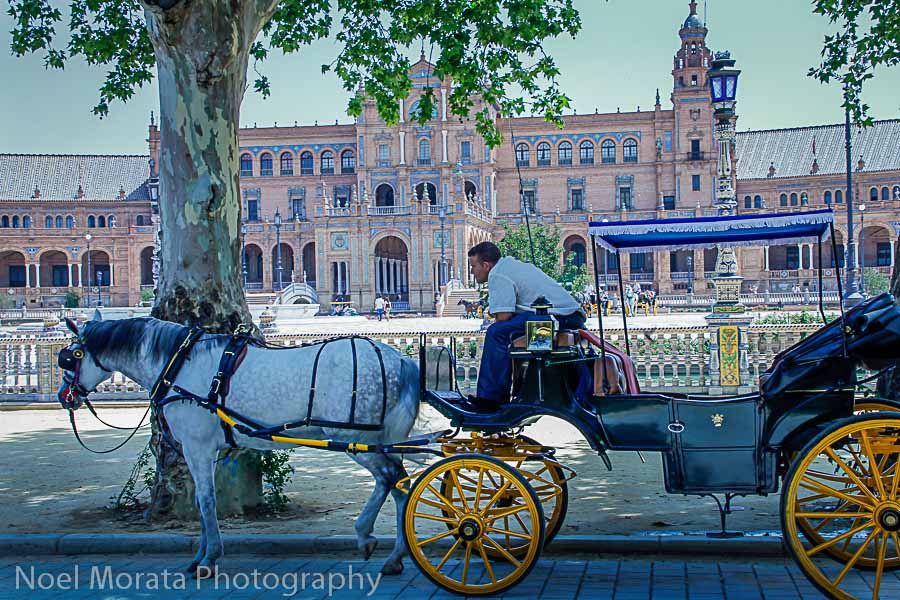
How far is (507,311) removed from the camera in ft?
19.2

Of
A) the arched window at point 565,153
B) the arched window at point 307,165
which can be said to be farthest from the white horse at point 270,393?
the arched window at point 307,165

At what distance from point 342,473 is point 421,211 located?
172 ft

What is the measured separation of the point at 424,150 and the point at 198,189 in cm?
6511

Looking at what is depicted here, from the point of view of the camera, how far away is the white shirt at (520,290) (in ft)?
19.2

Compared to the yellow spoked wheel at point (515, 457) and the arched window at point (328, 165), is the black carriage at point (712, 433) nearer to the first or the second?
the yellow spoked wheel at point (515, 457)

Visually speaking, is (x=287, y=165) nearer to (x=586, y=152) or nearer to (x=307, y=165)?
(x=307, y=165)

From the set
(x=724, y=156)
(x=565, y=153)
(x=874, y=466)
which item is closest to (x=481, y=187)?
(x=565, y=153)

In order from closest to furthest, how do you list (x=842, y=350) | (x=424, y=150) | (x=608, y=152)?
1. (x=842, y=350)
2. (x=424, y=150)
3. (x=608, y=152)

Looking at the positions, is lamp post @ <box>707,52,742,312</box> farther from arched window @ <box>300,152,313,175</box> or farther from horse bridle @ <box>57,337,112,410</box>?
arched window @ <box>300,152,313,175</box>

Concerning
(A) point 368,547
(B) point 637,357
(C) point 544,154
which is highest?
(C) point 544,154

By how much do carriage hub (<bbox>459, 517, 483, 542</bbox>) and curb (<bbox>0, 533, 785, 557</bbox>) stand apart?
1.35m

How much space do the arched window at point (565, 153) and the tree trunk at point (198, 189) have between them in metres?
69.5

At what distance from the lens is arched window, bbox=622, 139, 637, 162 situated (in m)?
74.3

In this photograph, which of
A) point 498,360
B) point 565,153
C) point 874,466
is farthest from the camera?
point 565,153
